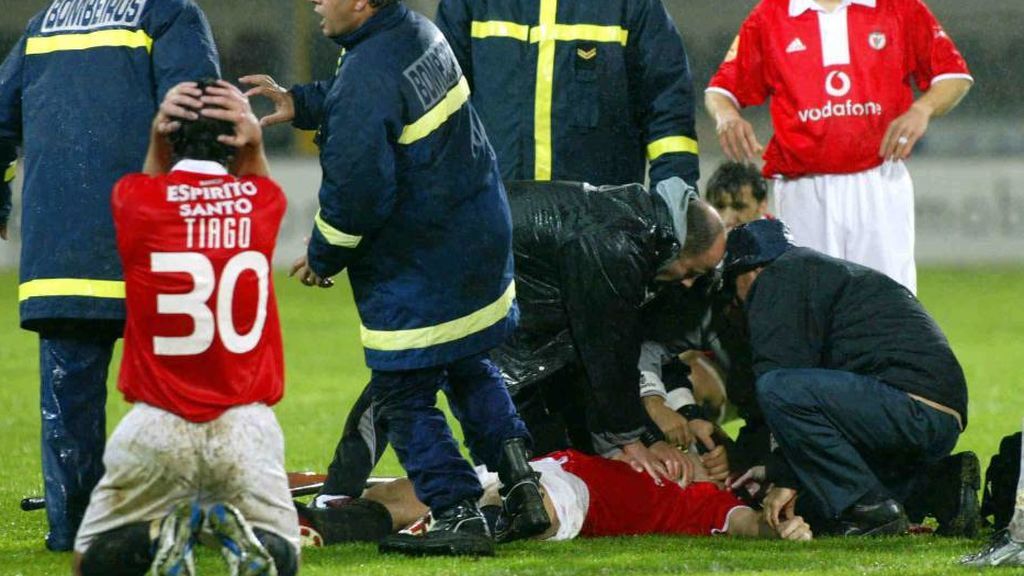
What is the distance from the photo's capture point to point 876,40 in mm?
6645

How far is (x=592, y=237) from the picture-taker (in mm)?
5391

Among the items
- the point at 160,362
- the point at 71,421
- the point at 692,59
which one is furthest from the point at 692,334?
the point at 692,59

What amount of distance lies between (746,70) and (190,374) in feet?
11.6

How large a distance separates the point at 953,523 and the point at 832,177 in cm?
175

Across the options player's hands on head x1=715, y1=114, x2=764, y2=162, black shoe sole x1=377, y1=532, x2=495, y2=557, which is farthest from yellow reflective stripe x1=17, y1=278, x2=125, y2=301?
player's hands on head x1=715, y1=114, x2=764, y2=162

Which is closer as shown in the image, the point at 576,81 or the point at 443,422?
the point at 443,422

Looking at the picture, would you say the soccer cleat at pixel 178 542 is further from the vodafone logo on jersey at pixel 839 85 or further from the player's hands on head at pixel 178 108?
the vodafone logo on jersey at pixel 839 85

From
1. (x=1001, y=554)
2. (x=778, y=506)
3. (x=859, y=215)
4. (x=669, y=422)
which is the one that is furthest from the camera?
(x=859, y=215)

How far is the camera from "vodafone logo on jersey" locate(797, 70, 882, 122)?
21.6 feet

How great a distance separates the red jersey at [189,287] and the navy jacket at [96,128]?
1.00 meters

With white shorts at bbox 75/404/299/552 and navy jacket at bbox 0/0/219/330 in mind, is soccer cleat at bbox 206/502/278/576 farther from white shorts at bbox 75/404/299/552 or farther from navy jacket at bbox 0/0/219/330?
navy jacket at bbox 0/0/219/330

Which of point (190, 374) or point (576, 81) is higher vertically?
point (576, 81)

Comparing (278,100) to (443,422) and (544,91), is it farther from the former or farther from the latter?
(544,91)

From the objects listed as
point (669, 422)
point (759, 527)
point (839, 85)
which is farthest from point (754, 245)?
point (839, 85)
